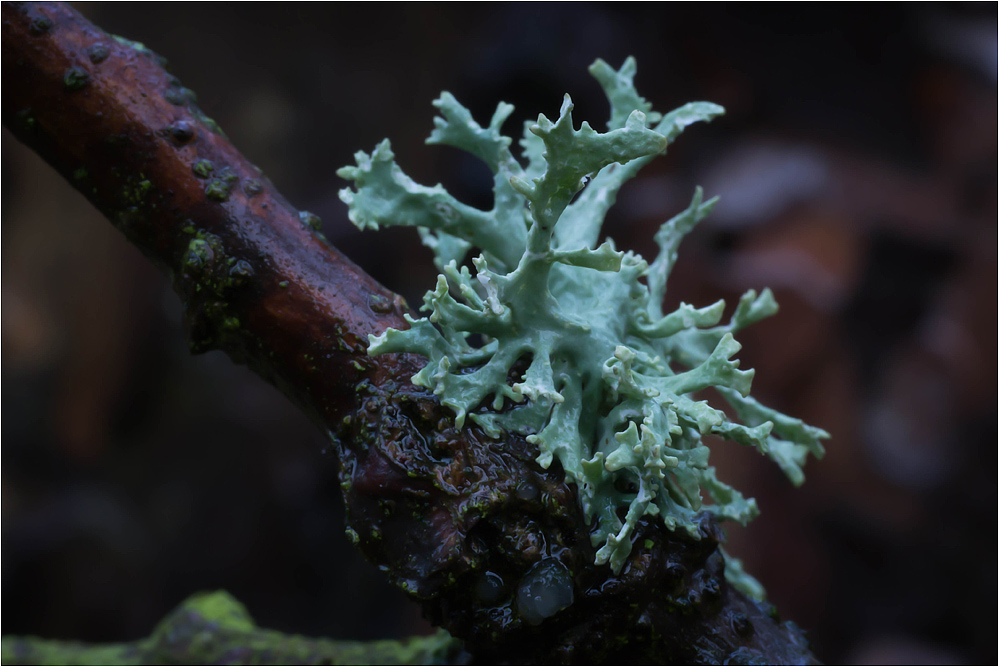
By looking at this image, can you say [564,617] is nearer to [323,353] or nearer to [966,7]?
[323,353]

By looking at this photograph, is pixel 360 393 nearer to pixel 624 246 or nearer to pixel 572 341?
pixel 572 341

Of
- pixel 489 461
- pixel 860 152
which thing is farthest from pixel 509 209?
pixel 860 152

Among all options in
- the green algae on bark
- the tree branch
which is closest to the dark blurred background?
the green algae on bark

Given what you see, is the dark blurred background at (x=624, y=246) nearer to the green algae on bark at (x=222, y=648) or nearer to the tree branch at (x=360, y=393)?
the green algae on bark at (x=222, y=648)

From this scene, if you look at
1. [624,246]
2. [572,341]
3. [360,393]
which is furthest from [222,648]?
[624,246]

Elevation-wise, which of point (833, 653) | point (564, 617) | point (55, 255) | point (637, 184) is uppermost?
point (637, 184)

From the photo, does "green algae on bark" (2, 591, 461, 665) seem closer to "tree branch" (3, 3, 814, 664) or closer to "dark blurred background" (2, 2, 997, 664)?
"tree branch" (3, 3, 814, 664)
